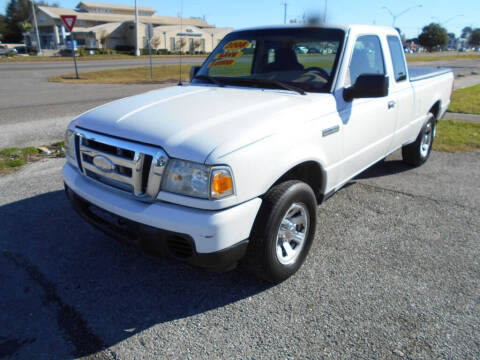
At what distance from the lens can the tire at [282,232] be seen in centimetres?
260

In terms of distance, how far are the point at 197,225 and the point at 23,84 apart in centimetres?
1699

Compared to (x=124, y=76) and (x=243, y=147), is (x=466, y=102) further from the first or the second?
(x=124, y=76)

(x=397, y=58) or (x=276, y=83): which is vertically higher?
(x=397, y=58)

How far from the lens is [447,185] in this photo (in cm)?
518

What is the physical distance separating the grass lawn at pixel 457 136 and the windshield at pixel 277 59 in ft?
14.4

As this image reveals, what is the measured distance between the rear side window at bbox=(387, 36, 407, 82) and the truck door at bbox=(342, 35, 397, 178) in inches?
13.2

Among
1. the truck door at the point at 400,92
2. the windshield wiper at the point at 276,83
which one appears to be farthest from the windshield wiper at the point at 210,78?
the truck door at the point at 400,92

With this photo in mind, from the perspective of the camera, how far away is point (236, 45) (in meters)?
4.24

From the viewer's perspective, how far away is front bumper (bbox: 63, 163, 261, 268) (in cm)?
230

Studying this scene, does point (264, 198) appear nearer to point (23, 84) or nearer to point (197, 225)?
point (197, 225)

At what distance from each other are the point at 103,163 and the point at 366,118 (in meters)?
2.47

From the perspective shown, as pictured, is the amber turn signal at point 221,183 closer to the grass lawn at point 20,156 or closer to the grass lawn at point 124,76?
the grass lawn at point 20,156

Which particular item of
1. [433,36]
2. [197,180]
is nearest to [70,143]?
[197,180]

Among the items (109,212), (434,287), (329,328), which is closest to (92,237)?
A: (109,212)
